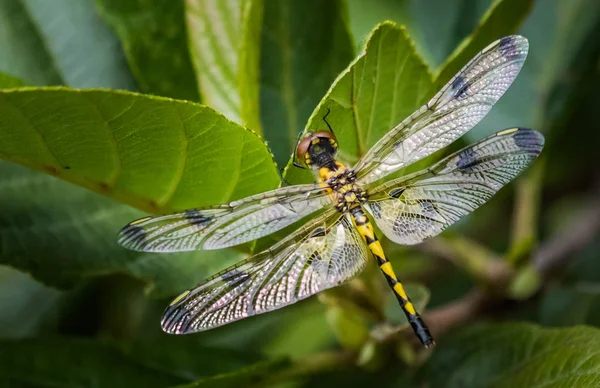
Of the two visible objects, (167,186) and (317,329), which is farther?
(317,329)

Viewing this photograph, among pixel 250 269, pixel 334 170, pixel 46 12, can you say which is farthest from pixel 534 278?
pixel 46 12

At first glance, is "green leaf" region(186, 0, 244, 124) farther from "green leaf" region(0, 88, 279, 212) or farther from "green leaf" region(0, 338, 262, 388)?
"green leaf" region(0, 338, 262, 388)

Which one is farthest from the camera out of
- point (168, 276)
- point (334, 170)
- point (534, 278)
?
point (534, 278)

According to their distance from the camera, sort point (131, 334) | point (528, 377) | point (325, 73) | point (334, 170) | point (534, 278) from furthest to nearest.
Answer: point (131, 334) → point (534, 278) → point (334, 170) → point (325, 73) → point (528, 377)

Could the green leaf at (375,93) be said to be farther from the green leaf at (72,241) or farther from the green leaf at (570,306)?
the green leaf at (570,306)

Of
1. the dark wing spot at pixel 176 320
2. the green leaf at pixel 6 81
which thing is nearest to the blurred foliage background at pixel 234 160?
the green leaf at pixel 6 81

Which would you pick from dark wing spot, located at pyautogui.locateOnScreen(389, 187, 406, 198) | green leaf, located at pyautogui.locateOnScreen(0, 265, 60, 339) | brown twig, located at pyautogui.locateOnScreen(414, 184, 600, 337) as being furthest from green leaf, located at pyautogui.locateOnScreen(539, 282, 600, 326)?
green leaf, located at pyautogui.locateOnScreen(0, 265, 60, 339)

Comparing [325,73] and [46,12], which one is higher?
[46,12]

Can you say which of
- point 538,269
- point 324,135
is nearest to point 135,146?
point 324,135

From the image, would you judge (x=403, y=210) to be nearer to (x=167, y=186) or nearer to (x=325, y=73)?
(x=325, y=73)
